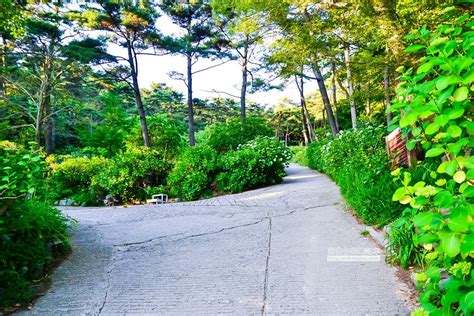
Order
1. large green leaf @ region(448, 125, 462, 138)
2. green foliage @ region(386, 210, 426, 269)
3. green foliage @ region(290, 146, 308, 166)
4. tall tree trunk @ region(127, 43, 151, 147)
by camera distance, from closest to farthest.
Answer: large green leaf @ region(448, 125, 462, 138) < green foliage @ region(386, 210, 426, 269) < tall tree trunk @ region(127, 43, 151, 147) < green foliage @ region(290, 146, 308, 166)

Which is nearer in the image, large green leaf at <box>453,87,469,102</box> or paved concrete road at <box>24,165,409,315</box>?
large green leaf at <box>453,87,469,102</box>

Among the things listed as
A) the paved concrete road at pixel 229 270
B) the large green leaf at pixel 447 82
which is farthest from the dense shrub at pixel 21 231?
the large green leaf at pixel 447 82

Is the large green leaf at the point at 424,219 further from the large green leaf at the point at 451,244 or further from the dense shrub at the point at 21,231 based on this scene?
the dense shrub at the point at 21,231

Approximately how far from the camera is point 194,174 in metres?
8.62

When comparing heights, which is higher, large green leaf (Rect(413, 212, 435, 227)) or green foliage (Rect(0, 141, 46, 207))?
green foliage (Rect(0, 141, 46, 207))

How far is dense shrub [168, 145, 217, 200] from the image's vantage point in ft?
28.0

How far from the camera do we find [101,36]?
473 inches

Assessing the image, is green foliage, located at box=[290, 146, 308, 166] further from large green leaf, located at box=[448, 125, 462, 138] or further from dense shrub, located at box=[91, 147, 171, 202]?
large green leaf, located at box=[448, 125, 462, 138]

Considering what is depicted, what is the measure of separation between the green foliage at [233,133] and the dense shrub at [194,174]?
2.22 meters

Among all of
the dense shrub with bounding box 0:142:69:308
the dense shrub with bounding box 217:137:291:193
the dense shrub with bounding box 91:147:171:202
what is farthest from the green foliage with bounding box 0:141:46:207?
the dense shrub with bounding box 91:147:171:202

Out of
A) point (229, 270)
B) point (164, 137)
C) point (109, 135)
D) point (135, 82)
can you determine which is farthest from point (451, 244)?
point (109, 135)

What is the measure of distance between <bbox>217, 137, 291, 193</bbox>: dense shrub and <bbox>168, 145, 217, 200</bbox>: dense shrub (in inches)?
13.4

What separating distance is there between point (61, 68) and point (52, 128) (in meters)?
4.90

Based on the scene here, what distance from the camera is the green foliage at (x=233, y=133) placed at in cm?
1164
